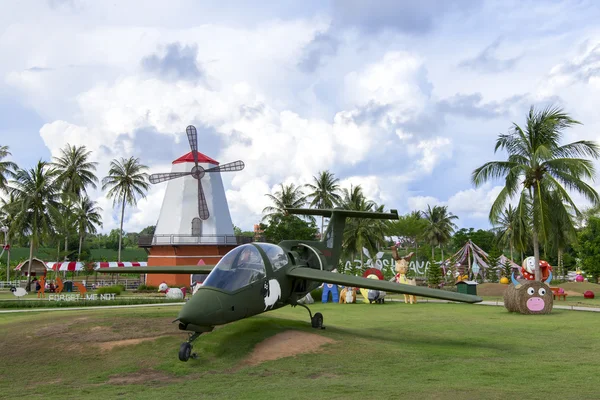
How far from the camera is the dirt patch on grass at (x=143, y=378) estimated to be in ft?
33.6

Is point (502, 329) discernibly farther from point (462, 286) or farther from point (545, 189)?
point (462, 286)

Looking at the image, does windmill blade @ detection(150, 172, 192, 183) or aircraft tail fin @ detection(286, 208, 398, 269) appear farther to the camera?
windmill blade @ detection(150, 172, 192, 183)

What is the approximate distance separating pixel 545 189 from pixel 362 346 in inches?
860

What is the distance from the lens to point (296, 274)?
14.0m

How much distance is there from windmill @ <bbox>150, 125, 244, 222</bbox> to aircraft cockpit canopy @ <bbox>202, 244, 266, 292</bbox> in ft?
138

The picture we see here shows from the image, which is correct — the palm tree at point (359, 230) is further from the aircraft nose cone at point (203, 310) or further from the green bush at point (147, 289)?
the aircraft nose cone at point (203, 310)

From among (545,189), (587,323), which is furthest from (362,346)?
(545,189)

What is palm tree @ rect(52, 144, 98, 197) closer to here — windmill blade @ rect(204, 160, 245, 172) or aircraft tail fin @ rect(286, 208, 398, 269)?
windmill blade @ rect(204, 160, 245, 172)

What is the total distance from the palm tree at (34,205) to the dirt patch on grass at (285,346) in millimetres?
39230

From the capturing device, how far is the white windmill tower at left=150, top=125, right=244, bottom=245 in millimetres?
53250

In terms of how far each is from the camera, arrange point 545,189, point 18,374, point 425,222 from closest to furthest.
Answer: point 18,374, point 545,189, point 425,222

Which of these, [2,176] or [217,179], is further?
[217,179]

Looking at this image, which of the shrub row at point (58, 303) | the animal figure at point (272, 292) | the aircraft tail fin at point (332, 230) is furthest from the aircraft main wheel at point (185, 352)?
the shrub row at point (58, 303)

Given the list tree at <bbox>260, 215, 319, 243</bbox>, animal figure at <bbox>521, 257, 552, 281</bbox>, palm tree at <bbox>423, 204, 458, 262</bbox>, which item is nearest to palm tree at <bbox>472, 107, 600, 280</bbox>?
animal figure at <bbox>521, 257, 552, 281</bbox>
